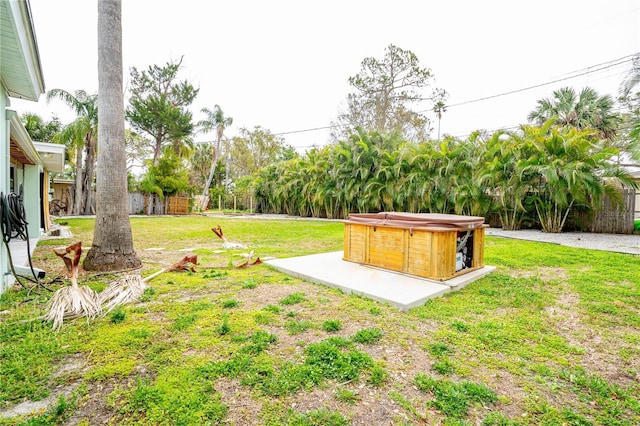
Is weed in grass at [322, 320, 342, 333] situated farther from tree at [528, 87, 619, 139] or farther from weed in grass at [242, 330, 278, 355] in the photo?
tree at [528, 87, 619, 139]

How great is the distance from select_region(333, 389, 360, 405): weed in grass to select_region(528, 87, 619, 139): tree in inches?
677

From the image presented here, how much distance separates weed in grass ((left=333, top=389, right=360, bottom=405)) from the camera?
169cm

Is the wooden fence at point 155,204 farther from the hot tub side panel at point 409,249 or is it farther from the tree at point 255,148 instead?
the hot tub side panel at point 409,249

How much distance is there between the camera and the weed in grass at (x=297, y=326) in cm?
252

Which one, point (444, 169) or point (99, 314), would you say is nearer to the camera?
point (99, 314)

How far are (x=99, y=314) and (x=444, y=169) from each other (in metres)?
10.6

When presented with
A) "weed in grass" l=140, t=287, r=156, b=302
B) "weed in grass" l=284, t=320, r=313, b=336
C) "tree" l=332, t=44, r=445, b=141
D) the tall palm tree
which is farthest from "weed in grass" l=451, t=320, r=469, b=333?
the tall palm tree

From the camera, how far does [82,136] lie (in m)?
15.0

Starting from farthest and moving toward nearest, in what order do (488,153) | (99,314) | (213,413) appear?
(488,153) → (99,314) → (213,413)

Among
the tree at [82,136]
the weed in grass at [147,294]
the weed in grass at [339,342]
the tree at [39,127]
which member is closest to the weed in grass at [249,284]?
the weed in grass at [147,294]

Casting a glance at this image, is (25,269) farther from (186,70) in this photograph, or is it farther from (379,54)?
(186,70)

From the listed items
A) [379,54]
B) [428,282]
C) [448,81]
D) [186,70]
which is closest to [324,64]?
[379,54]

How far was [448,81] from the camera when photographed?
19.2 metres

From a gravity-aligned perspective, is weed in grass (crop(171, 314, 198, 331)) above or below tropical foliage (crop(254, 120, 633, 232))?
below
